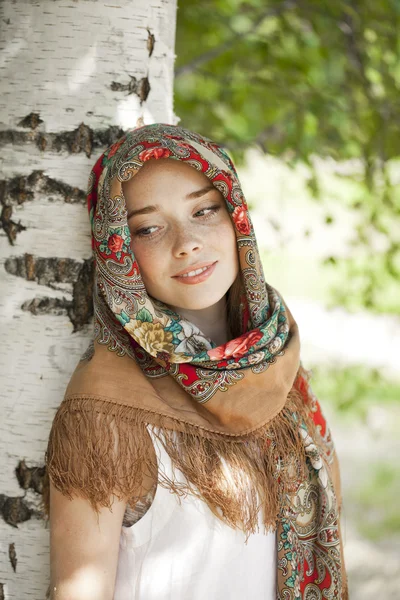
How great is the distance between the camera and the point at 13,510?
6.36 feet

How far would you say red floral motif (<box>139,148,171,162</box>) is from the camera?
1.83m

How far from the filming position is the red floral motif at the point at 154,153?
1825mm

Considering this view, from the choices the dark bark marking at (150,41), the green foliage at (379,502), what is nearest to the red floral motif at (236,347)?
the dark bark marking at (150,41)

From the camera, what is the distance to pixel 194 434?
189 cm

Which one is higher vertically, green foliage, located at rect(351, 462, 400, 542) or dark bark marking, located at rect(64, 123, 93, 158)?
dark bark marking, located at rect(64, 123, 93, 158)

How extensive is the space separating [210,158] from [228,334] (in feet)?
1.91

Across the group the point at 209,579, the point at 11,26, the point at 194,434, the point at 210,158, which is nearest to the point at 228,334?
the point at 194,434

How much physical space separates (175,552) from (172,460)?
246 millimetres

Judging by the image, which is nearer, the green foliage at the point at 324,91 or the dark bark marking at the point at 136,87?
the dark bark marking at the point at 136,87

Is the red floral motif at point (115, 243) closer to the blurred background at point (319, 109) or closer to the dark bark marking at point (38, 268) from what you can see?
the dark bark marking at point (38, 268)

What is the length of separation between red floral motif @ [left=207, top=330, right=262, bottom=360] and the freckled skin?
0.43 feet

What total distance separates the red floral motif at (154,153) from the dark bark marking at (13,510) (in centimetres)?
100

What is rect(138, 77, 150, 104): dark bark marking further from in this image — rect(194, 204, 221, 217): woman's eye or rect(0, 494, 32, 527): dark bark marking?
rect(0, 494, 32, 527): dark bark marking

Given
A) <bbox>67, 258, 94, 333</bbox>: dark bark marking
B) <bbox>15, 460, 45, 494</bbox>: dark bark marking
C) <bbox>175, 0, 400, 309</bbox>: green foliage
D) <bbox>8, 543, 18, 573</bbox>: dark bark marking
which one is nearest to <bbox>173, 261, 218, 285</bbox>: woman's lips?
<bbox>67, 258, 94, 333</bbox>: dark bark marking
